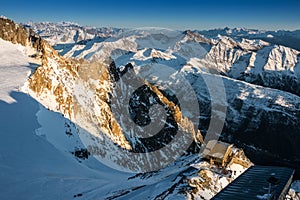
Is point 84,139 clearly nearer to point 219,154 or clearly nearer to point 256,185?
point 219,154

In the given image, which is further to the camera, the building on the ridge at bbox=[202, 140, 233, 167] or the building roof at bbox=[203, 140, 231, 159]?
the building roof at bbox=[203, 140, 231, 159]

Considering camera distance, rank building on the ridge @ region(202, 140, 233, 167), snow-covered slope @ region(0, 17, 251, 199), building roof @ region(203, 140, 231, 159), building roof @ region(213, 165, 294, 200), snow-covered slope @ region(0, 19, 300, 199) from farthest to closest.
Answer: building roof @ region(203, 140, 231, 159) → building on the ridge @ region(202, 140, 233, 167) → snow-covered slope @ region(0, 19, 300, 199) → snow-covered slope @ region(0, 17, 251, 199) → building roof @ region(213, 165, 294, 200)

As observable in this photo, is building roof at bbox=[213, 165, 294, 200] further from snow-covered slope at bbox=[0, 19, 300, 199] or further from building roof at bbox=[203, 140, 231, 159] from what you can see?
building roof at bbox=[203, 140, 231, 159]

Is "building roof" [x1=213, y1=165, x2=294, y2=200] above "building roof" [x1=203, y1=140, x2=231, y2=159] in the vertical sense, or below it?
above

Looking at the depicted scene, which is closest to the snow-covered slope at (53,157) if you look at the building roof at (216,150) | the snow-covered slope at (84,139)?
the snow-covered slope at (84,139)

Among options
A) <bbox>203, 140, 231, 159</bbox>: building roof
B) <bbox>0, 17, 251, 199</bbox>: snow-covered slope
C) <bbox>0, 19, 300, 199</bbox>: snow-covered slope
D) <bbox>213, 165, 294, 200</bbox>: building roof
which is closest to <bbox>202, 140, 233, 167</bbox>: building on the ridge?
<bbox>203, 140, 231, 159</bbox>: building roof

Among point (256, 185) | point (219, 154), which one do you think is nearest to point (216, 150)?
point (219, 154)

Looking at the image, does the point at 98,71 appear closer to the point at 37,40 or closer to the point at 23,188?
the point at 37,40

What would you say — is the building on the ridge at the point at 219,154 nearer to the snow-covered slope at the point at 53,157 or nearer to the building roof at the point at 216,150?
the building roof at the point at 216,150
